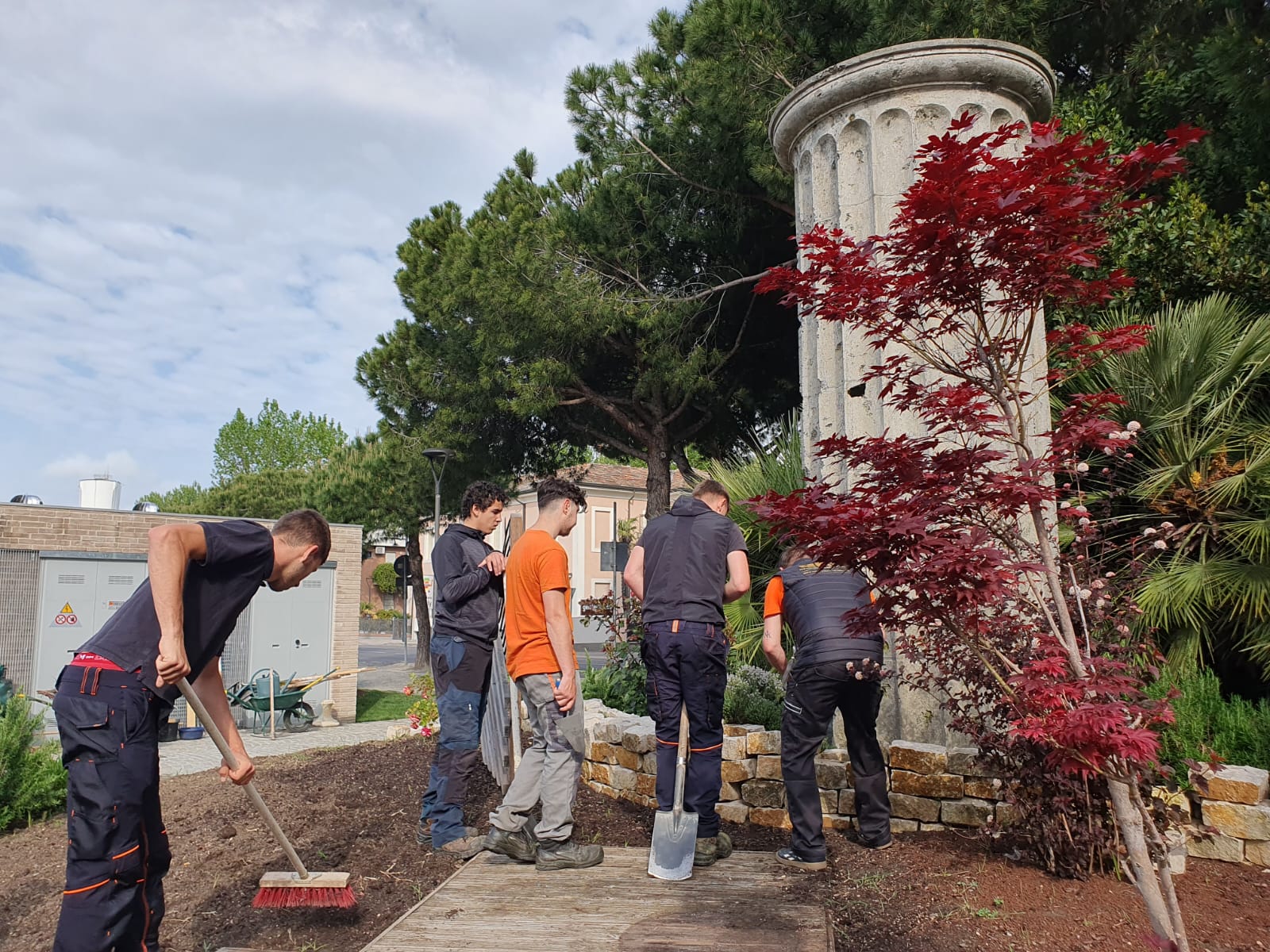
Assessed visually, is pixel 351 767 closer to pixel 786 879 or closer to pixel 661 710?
pixel 661 710

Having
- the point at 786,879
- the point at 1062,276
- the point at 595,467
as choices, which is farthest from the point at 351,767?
the point at 595,467

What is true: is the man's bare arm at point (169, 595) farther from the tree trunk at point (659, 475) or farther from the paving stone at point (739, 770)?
the tree trunk at point (659, 475)

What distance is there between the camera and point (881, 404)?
5434mm

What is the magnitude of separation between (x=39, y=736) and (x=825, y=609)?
30.2ft

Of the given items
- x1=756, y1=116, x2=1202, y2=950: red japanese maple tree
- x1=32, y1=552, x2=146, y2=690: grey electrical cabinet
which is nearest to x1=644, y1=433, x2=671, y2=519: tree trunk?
x1=32, y1=552, x2=146, y2=690: grey electrical cabinet

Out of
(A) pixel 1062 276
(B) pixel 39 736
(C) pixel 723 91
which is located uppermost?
(C) pixel 723 91

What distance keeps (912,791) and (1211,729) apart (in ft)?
4.87

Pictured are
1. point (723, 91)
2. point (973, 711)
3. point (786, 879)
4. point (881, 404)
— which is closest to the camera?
point (786, 879)

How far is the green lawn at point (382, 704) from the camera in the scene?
12906mm

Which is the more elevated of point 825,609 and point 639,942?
point 825,609

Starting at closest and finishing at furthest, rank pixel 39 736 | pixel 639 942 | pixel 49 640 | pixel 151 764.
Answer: pixel 151 764 < pixel 639 942 < pixel 39 736 < pixel 49 640

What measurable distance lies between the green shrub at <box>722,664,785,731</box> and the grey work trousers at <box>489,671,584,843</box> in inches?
58.3

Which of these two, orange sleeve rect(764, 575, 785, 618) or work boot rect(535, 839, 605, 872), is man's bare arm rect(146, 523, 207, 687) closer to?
work boot rect(535, 839, 605, 872)

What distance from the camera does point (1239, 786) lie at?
12.9ft
